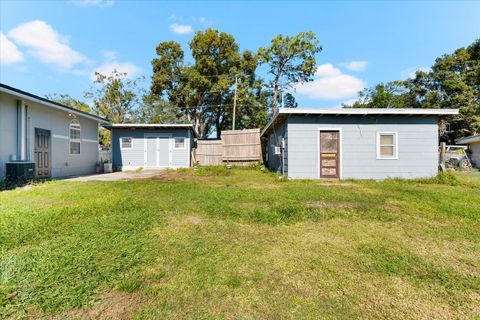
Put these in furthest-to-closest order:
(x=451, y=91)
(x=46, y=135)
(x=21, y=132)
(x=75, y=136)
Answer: (x=451, y=91)
(x=75, y=136)
(x=46, y=135)
(x=21, y=132)

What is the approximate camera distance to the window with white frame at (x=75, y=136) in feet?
36.9

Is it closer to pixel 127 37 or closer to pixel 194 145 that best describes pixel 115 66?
pixel 127 37

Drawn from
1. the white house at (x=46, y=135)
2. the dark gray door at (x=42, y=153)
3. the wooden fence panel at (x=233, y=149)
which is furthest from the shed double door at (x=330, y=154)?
the dark gray door at (x=42, y=153)

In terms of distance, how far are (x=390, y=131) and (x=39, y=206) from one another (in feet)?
35.4

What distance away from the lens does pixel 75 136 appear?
37.8 ft

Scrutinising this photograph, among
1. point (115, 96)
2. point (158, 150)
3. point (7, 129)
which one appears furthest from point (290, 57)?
point (7, 129)

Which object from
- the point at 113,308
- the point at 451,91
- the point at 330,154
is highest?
the point at 451,91

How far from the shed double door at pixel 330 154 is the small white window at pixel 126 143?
1144 centimetres

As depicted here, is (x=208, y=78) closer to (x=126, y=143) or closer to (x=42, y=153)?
(x=126, y=143)

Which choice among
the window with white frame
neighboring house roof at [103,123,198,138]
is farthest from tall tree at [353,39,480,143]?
the window with white frame

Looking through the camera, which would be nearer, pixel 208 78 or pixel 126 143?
pixel 126 143

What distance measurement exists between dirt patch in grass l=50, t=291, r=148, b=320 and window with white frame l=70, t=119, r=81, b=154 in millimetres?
11842

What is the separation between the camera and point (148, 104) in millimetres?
27312

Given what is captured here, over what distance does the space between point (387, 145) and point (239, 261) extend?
8765 mm
